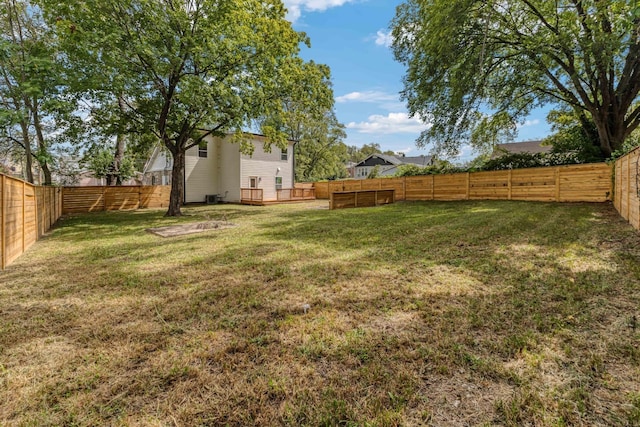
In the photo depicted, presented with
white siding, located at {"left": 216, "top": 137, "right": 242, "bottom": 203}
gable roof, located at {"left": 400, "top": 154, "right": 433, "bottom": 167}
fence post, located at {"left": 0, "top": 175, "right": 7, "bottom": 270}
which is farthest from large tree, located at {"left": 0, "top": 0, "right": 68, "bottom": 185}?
gable roof, located at {"left": 400, "top": 154, "right": 433, "bottom": 167}

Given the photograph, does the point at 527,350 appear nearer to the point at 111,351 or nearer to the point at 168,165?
the point at 111,351

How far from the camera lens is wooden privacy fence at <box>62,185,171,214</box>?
15.2m

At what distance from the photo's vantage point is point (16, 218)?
539 centimetres

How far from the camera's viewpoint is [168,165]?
22.0m

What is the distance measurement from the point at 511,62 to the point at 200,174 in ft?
62.5

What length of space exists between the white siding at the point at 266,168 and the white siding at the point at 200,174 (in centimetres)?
266

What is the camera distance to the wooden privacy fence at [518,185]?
1065cm

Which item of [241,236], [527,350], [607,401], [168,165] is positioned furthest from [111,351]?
[168,165]

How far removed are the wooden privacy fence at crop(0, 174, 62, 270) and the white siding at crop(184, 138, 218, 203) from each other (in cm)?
1241

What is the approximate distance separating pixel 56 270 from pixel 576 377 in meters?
6.53

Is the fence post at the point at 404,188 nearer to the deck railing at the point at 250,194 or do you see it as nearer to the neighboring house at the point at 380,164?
the deck railing at the point at 250,194

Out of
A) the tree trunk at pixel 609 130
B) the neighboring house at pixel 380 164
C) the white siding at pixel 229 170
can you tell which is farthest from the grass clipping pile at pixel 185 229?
the neighboring house at pixel 380 164

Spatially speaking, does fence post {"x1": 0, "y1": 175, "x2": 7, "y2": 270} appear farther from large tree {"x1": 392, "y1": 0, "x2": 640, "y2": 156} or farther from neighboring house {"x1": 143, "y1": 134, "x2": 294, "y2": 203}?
neighboring house {"x1": 143, "y1": 134, "x2": 294, "y2": 203}

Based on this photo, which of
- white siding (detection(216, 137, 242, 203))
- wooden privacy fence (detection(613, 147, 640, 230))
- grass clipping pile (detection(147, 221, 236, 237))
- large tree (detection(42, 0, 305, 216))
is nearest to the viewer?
wooden privacy fence (detection(613, 147, 640, 230))
